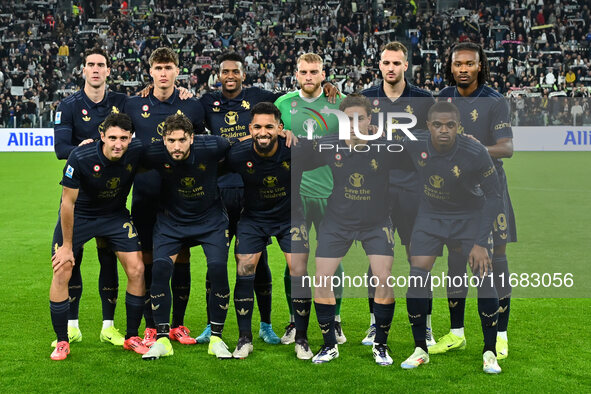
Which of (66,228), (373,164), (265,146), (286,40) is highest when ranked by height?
(286,40)

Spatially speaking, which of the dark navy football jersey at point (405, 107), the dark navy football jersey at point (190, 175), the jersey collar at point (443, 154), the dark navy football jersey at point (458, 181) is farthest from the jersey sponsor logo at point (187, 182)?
the jersey collar at point (443, 154)

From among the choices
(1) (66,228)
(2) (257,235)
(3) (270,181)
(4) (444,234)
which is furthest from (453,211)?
(1) (66,228)

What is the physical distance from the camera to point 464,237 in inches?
194

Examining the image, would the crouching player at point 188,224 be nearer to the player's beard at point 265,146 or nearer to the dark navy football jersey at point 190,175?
the dark navy football jersey at point 190,175

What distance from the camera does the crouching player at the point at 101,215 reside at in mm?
5113

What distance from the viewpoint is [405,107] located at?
5.43 meters

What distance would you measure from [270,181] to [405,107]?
1.19 meters

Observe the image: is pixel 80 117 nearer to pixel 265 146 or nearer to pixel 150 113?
pixel 150 113

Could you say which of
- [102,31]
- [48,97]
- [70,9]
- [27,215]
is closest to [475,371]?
[27,215]

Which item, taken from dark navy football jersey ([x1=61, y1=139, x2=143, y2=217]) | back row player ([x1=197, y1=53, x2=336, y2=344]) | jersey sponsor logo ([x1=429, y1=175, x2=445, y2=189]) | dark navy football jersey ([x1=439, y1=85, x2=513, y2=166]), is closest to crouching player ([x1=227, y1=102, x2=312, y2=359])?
back row player ([x1=197, y1=53, x2=336, y2=344])

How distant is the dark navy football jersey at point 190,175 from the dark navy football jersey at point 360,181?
0.85m

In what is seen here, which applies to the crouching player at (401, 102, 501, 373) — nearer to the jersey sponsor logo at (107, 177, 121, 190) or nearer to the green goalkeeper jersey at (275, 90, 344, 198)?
the green goalkeeper jersey at (275, 90, 344, 198)

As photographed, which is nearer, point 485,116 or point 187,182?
point 485,116

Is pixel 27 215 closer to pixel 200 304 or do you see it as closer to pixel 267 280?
pixel 200 304
